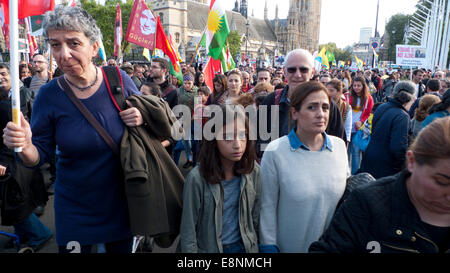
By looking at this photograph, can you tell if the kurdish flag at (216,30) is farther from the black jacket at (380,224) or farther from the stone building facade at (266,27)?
the stone building facade at (266,27)

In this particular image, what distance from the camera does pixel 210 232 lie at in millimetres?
2021

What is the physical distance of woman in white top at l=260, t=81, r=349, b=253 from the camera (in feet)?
6.37

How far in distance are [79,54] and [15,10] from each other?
1.43 ft

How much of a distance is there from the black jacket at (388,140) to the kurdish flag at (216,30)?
410 centimetres

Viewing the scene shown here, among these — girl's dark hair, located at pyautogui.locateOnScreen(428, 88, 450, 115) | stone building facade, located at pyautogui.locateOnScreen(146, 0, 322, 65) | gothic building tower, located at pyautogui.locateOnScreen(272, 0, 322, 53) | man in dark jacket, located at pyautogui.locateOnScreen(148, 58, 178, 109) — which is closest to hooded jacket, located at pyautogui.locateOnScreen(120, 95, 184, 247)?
girl's dark hair, located at pyautogui.locateOnScreen(428, 88, 450, 115)

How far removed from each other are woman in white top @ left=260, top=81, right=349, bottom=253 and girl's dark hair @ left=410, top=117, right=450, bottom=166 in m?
0.73

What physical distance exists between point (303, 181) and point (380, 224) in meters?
0.63

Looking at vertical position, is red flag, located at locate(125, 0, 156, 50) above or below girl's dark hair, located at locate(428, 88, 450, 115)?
above

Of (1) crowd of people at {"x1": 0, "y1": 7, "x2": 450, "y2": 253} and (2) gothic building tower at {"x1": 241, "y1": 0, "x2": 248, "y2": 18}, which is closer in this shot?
(1) crowd of people at {"x1": 0, "y1": 7, "x2": 450, "y2": 253}

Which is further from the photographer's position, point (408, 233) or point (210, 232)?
point (210, 232)

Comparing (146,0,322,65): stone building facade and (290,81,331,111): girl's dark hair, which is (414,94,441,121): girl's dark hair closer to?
(290,81,331,111): girl's dark hair

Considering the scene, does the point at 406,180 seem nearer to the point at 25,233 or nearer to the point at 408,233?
the point at 408,233

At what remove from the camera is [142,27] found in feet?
27.9
